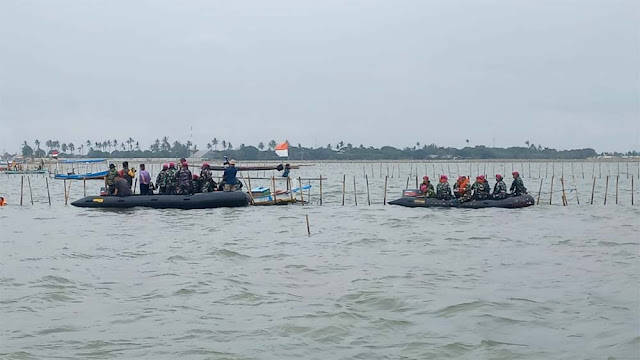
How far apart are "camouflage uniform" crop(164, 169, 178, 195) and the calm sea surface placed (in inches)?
203

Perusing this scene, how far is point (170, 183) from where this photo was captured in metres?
29.5

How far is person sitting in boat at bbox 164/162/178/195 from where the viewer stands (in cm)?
2944

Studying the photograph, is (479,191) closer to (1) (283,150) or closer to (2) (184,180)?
(2) (184,180)

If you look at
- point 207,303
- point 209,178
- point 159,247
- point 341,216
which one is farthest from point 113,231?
point 207,303

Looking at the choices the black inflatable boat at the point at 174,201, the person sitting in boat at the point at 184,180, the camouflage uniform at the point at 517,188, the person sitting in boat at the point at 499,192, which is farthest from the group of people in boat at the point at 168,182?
the camouflage uniform at the point at 517,188

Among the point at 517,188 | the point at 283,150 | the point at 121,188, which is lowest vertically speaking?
the point at 517,188

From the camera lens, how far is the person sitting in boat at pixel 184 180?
29.3 meters

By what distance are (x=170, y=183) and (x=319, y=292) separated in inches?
687

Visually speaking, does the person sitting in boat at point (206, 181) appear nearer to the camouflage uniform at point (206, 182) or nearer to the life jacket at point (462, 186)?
the camouflage uniform at point (206, 182)

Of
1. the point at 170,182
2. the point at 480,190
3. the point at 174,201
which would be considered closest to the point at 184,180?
the point at 170,182

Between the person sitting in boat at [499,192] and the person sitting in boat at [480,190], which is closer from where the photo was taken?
the person sitting in boat at [480,190]

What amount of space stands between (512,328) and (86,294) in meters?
7.21

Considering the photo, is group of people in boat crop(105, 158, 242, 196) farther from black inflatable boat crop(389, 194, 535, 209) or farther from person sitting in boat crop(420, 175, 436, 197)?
black inflatable boat crop(389, 194, 535, 209)

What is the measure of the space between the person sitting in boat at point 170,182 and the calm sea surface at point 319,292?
516 centimetres
